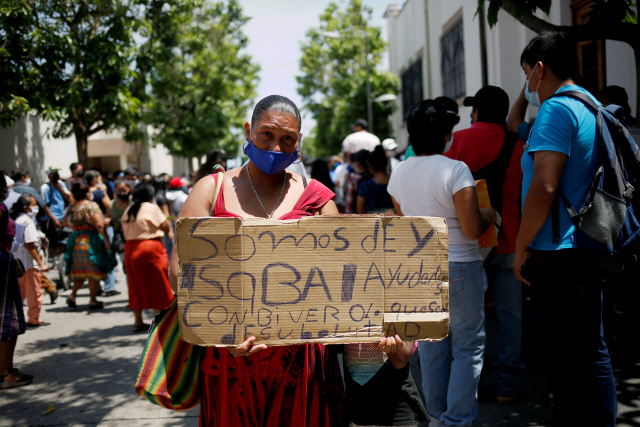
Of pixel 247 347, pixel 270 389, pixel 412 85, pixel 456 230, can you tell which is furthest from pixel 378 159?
pixel 412 85

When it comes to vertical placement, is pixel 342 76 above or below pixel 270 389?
above

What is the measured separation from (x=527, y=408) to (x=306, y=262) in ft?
8.95

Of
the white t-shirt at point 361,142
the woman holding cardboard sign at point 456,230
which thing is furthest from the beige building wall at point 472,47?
the white t-shirt at point 361,142

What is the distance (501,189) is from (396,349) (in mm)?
2144

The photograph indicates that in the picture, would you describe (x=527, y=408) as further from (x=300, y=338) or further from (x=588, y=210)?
(x=300, y=338)

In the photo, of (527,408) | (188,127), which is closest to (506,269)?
(527,408)

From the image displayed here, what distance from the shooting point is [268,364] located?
2.09 meters

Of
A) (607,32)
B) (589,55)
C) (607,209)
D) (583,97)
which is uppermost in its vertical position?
(589,55)

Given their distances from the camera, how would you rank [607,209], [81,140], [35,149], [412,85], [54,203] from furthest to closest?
[412,85]
[35,149]
[81,140]
[54,203]
[607,209]

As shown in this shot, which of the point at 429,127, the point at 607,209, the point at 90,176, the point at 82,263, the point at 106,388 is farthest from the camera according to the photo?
the point at 90,176

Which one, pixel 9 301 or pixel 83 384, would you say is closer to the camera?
pixel 9 301

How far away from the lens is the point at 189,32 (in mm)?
23484

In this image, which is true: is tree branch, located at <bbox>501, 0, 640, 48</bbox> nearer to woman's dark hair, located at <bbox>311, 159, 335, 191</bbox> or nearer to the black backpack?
the black backpack

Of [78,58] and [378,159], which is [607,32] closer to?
[378,159]
